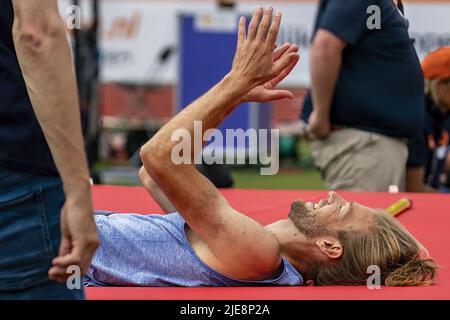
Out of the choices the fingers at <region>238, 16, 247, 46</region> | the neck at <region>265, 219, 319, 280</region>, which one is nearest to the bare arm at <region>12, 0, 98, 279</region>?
the fingers at <region>238, 16, 247, 46</region>

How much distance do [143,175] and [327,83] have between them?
4.22 ft

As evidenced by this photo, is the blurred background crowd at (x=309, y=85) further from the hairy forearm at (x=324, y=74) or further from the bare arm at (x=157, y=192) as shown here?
the bare arm at (x=157, y=192)

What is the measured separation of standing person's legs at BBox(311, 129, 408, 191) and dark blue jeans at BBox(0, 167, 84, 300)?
2698 millimetres

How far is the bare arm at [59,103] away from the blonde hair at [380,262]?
1134 mm

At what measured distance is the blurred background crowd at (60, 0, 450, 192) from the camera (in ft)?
13.8

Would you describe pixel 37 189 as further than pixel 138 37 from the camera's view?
No

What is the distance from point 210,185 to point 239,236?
0.16m

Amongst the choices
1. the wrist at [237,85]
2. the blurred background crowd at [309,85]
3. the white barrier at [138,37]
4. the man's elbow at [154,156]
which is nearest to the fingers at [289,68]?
the wrist at [237,85]

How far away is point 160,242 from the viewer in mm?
2744

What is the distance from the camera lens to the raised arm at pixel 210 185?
245cm

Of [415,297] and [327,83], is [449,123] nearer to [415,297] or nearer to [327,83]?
[327,83]

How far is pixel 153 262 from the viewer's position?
8.93 ft

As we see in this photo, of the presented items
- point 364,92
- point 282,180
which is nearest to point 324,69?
point 364,92

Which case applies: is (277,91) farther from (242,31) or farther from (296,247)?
(296,247)
